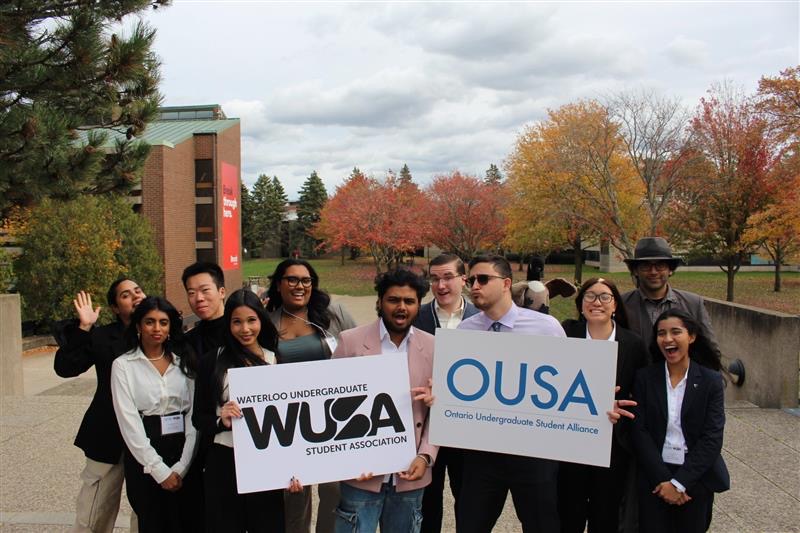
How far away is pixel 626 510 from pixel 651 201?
1950 centimetres

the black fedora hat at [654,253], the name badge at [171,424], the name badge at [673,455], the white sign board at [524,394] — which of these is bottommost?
the name badge at [673,455]

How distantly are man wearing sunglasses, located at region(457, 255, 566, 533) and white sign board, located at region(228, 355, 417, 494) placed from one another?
398 millimetres

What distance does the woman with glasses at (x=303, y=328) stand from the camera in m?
3.66

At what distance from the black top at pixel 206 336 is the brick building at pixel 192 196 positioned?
19512mm

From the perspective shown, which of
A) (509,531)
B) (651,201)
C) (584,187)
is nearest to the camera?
(509,531)

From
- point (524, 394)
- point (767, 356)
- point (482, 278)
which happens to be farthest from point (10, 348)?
point (767, 356)

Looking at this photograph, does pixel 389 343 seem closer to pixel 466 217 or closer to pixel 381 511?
pixel 381 511

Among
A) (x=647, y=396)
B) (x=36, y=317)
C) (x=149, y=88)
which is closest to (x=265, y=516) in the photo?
(x=647, y=396)

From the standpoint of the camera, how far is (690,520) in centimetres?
319

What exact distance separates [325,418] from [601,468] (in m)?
1.68

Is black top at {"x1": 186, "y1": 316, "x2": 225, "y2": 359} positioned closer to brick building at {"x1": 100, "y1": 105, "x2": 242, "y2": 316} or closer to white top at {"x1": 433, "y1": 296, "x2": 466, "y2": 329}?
white top at {"x1": 433, "y1": 296, "x2": 466, "y2": 329}

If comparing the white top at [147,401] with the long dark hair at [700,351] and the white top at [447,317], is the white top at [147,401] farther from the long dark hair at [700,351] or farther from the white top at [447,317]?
the long dark hair at [700,351]

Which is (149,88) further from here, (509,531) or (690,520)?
(690,520)

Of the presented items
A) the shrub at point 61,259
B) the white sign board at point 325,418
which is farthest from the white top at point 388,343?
the shrub at point 61,259
